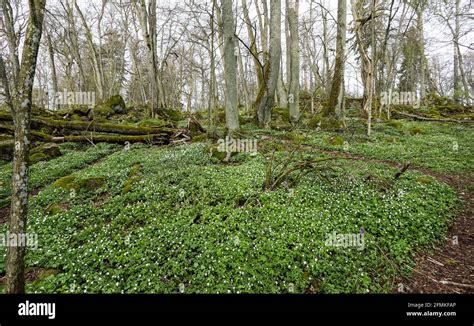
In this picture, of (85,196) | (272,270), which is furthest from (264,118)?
(272,270)

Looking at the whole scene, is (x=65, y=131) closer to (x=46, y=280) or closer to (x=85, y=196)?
(x=85, y=196)

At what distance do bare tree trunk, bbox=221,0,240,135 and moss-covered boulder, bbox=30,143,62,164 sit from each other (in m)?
7.52

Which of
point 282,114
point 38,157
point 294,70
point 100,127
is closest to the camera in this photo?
point 38,157

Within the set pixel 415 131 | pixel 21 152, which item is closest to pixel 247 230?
→ pixel 21 152

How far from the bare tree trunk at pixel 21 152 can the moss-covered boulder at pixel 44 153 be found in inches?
326

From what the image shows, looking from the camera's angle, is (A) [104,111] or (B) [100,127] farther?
(A) [104,111]

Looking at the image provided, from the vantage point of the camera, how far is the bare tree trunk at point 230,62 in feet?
28.9

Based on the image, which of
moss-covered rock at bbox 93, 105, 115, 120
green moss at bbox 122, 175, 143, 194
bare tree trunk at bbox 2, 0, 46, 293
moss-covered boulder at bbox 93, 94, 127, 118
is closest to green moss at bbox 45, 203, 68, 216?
green moss at bbox 122, 175, 143, 194

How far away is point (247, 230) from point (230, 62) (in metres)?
6.95

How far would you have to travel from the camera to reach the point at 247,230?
419 cm

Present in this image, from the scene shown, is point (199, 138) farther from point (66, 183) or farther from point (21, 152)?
point (21, 152)

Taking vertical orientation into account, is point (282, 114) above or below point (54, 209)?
above

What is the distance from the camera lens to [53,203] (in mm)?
5621

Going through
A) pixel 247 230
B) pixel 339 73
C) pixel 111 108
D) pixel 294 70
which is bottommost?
pixel 247 230
